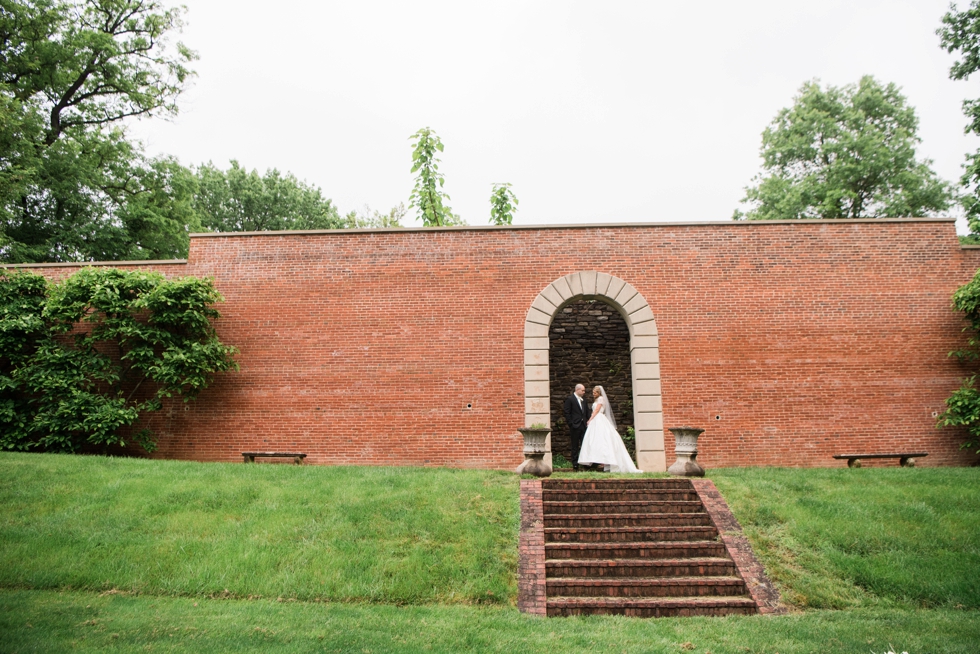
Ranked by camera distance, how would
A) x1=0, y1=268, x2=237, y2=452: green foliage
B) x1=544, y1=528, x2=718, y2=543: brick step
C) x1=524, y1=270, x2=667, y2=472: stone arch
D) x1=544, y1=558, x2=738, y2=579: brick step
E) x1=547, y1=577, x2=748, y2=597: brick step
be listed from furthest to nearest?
x1=524, y1=270, x2=667, y2=472: stone arch < x1=0, y1=268, x2=237, y2=452: green foliage < x1=544, y1=528, x2=718, y2=543: brick step < x1=544, y1=558, x2=738, y2=579: brick step < x1=547, y1=577, x2=748, y2=597: brick step

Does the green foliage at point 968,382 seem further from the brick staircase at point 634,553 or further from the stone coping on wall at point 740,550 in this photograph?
the brick staircase at point 634,553

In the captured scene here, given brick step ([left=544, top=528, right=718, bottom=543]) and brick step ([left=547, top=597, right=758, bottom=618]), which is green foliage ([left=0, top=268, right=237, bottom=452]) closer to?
brick step ([left=544, top=528, right=718, bottom=543])

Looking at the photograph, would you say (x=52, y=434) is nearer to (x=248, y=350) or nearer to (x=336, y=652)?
(x=248, y=350)

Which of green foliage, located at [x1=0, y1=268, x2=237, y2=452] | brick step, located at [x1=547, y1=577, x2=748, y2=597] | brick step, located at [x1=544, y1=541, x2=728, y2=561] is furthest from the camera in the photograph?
green foliage, located at [x1=0, y1=268, x2=237, y2=452]

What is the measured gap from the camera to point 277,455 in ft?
36.1

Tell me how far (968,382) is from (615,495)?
7326 mm

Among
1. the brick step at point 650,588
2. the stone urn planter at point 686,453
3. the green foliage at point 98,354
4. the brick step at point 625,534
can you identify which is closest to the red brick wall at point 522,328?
the green foliage at point 98,354

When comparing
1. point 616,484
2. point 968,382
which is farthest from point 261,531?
point 968,382

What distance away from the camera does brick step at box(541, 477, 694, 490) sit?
8.67 m

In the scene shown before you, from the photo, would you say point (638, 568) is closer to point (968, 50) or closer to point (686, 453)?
point (686, 453)

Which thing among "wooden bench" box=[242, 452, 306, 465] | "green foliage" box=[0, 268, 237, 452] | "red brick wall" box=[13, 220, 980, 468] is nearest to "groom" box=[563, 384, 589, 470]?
"red brick wall" box=[13, 220, 980, 468]

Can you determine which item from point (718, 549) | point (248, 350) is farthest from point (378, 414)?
point (718, 549)

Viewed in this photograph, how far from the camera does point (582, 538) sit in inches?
295

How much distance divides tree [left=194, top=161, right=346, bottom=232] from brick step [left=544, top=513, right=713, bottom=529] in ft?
71.9
